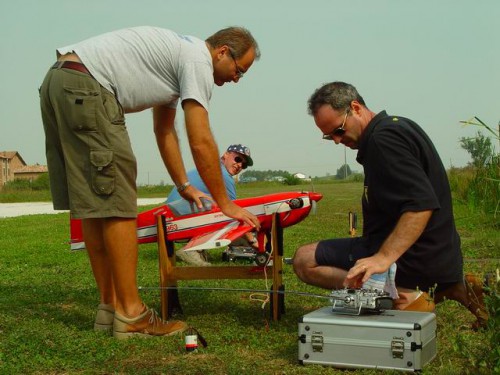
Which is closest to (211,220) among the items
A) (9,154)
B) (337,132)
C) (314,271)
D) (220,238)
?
(220,238)

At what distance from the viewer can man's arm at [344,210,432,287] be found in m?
3.62

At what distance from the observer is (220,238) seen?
5125 mm

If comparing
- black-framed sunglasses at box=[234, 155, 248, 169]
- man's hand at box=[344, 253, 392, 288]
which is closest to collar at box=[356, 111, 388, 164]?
man's hand at box=[344, 253, 392, 288]

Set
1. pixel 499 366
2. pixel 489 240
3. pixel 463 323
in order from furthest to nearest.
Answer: pixel 489 240 → pixel 463 323 → pixel 499 366

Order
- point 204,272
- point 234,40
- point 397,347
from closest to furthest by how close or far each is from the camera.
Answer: point 397,347 < point 234,40 < point 204,272

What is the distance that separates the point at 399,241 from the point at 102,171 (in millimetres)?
1728

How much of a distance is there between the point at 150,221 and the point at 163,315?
3.60ft

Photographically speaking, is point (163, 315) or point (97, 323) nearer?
point (97, 323)

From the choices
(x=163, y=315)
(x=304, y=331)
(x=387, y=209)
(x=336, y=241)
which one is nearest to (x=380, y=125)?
(x=387, y=209)

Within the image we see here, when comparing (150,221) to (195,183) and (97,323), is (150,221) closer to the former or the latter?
(97,323)

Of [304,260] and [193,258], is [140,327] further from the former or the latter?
[193,258]

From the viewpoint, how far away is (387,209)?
3.95 meters

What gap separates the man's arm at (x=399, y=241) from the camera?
3621 millimetres

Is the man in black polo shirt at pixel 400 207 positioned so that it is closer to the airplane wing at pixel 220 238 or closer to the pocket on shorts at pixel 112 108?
the airplane wing at pixel 220 238
